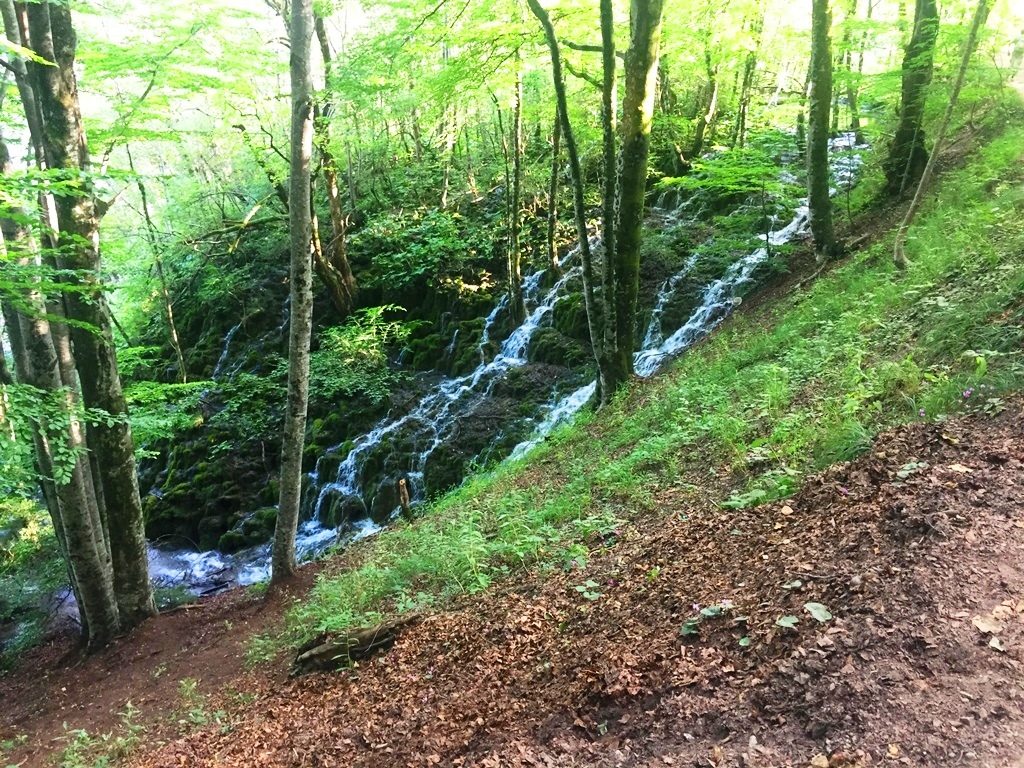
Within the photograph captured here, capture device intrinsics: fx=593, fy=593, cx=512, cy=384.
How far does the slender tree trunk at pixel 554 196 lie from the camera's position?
14273 mm

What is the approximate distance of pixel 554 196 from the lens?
49.0 ft

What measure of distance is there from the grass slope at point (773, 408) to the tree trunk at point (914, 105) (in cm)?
151

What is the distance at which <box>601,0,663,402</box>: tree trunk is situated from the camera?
327 inches

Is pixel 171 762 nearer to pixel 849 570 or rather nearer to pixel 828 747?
pixel 828 747

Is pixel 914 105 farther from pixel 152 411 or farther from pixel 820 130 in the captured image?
pixel 152 411

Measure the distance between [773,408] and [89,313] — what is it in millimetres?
7867

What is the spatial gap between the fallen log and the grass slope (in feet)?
0.99

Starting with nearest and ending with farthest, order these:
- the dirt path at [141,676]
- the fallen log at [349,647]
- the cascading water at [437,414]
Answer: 1. the fallen log at [349,647]
2. the dirt path at [141,676]
3. the cascading water at [437,414]

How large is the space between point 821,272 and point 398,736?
1010 cm

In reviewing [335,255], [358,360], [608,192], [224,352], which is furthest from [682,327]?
[224,352]

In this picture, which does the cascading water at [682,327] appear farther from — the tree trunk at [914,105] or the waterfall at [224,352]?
the waterfall at [224,352]

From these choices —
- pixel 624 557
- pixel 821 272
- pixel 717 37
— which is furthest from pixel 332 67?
pixel 624 557

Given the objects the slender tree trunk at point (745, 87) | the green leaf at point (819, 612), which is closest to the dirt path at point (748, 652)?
the green leaf at point (819, 612)

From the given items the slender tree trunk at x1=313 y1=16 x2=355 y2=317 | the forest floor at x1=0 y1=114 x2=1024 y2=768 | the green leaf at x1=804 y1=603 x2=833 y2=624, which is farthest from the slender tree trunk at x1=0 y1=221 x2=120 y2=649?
the slender tree trunk at x1=313 y1=16 x2=355 y2=317
